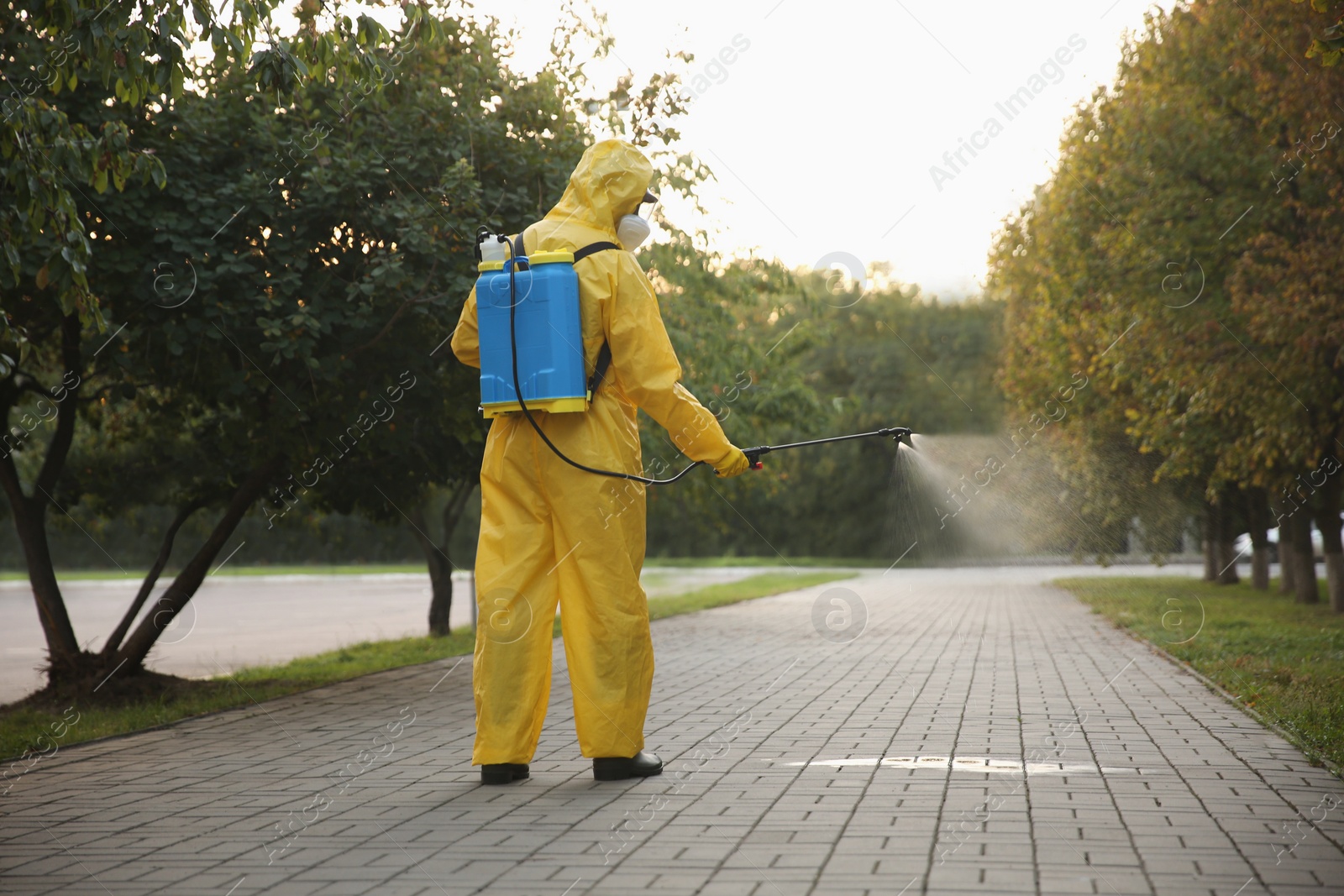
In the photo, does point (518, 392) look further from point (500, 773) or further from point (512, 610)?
point (500, 773)

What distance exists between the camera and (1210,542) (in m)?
26.7

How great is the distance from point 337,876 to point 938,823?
1.98m

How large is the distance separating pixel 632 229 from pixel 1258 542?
21.5m

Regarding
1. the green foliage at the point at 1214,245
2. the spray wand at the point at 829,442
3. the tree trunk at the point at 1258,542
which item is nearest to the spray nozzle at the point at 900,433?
the spray wand at the point at 829,442

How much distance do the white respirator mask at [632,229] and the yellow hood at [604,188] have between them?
1.3 inches

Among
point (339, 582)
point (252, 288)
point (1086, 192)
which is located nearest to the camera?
point (252, 288)

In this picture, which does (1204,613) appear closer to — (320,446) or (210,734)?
(320,446)

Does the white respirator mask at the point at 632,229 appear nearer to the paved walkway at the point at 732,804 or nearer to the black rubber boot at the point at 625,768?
the black rubber boot at the point at 625,768

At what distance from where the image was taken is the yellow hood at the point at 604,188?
18.3 feet

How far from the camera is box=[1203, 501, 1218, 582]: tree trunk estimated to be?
952 inches

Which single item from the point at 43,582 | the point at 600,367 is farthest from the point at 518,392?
the point at 43,582

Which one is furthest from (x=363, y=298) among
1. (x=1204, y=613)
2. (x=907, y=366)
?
(x=907, y=366)

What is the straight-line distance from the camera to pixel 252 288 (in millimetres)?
7953

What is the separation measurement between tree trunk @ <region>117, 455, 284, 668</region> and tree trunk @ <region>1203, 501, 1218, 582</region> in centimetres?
1859
